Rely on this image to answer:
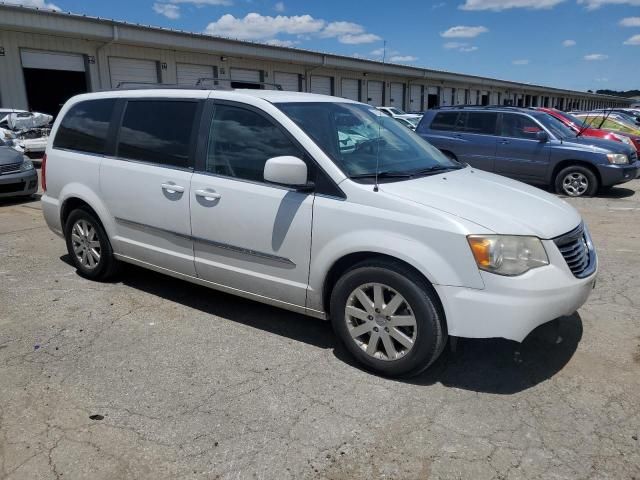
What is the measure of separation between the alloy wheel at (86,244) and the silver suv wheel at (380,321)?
2.78 metres

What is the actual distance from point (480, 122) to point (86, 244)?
861cm

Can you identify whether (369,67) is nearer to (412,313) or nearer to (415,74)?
(415,74)

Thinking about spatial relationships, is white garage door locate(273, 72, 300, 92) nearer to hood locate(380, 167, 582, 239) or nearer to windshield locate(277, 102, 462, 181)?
windshield locate(277, 102, 462, 181)

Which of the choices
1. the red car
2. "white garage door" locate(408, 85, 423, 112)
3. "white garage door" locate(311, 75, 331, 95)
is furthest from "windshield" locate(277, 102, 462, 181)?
"white garage door" locate(408, 85, 423, 112)

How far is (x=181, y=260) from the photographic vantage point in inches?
165

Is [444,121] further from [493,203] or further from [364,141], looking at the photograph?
[493,203]

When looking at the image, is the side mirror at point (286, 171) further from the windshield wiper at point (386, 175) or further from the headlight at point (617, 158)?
the headlight at point (617, 158)

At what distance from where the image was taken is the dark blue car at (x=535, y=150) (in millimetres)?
9984

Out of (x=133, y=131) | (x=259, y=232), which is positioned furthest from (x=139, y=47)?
(x=259, y=232)

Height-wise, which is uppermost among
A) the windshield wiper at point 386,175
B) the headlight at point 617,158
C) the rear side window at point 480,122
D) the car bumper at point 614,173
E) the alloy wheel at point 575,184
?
the rear side window at point 480,122

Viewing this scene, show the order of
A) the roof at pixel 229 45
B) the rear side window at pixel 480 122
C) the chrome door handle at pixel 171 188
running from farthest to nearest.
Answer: the roof at pixel 229 45 < the rear side window at pixel 480 122 < the chrome door handle at pixel 171 188

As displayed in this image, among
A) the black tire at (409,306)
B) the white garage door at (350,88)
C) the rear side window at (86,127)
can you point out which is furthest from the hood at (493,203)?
the white garage door at (350,88)

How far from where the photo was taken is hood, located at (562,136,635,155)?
9984 millimetres

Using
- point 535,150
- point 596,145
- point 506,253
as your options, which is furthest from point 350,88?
point 506,253
